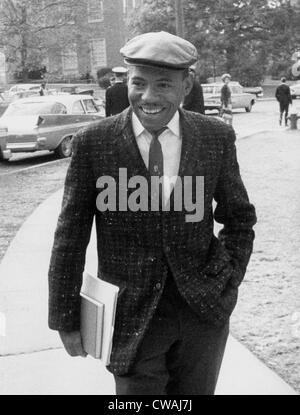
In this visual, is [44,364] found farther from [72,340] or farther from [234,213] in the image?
[234,213]

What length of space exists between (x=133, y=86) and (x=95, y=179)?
33cm

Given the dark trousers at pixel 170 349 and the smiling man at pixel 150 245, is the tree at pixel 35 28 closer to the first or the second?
the smiling man at pixel 150 245

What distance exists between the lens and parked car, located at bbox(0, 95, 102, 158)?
13500 mm

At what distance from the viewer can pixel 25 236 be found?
6828 mm

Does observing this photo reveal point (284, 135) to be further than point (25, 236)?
Yes

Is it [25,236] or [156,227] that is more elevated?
[156,227]

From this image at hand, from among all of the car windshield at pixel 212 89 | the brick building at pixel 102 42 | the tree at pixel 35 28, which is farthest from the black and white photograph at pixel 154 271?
the brick building at pixel 102 42

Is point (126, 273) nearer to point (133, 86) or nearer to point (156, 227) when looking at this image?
point (156, 227)

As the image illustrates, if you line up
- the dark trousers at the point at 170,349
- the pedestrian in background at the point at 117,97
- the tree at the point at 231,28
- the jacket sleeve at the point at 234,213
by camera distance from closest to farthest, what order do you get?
1. the dark trousers at the point at 170,349
2. the jacket sleeve at the point at 234,213
3. the pedestrian in background at the point at 117,97
4. the tree at the point at 231,28

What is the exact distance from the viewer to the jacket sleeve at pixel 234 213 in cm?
228

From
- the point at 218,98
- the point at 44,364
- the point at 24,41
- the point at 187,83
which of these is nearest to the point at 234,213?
the point at 187,83

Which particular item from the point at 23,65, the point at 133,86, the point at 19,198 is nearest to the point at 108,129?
the point at 133,86

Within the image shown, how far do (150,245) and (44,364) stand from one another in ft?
6.28

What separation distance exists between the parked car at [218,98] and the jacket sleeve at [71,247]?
25.1 meters
